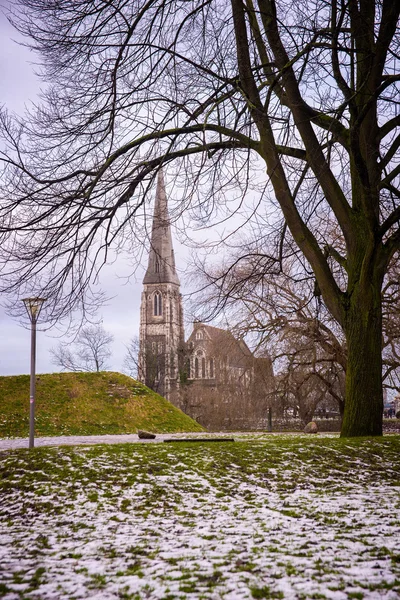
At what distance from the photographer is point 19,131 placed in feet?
30.8

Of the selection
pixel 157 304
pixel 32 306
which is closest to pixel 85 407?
pixel 32 306

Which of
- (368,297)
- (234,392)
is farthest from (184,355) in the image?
(368,297)

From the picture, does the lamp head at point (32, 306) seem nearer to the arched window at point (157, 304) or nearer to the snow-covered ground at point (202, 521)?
the snow-covered ground at point (202, 521)

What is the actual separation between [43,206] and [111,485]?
4.89 m

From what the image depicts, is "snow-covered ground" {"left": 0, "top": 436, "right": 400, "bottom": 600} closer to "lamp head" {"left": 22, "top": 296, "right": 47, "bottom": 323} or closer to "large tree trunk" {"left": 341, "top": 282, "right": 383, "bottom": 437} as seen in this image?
"large tree trunk" {"left": 341, "top": 282, "right": 383, "bottom": 437}

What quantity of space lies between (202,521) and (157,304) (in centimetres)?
9105

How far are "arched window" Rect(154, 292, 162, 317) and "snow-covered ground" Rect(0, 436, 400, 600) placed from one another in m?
86.2

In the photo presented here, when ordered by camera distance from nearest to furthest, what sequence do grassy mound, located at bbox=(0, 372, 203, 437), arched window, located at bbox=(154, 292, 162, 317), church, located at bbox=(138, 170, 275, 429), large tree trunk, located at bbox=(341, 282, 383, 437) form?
1. large tree trunk, located at bbox=(341, 282, 383, 437)
2. grassy mound, located at bbox=(0, 372, 203, 437)
3. church, located at bbox=(138, 170, 275, 429)
4. arched window, located at bbox=(154, 292, 162, 317)

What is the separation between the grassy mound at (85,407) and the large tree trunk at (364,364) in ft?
35.2

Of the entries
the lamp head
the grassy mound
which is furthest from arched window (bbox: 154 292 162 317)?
the lamp head

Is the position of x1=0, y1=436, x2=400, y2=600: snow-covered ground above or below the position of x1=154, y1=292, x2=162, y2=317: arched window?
below

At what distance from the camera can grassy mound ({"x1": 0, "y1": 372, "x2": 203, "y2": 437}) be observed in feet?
65.4

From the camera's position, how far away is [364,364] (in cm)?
1073

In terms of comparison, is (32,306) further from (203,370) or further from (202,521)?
(203,370)
